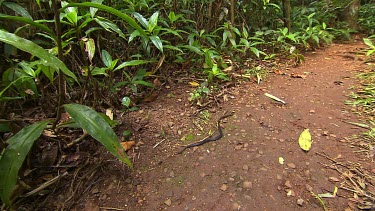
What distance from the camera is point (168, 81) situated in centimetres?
228

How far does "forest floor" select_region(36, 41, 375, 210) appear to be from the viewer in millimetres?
1257

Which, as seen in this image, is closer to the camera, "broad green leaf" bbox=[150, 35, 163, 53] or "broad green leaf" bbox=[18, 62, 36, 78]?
"broad green leaf" bbox=[18, 62, 36, 78]

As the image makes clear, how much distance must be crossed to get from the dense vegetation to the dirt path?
0.97 ft

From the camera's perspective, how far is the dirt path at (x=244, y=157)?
1261mm

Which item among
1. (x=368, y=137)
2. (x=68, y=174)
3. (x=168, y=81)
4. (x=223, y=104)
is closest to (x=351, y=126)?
(x=368, y=137)

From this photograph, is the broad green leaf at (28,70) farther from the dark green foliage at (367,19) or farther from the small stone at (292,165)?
the dark green foliage at (367,19)

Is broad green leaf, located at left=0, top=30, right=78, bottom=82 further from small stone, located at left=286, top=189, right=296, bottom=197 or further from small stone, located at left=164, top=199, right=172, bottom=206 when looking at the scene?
small stone, located at left=286, top=189, right=296, bottom=197

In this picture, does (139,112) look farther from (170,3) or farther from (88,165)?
(170,3)

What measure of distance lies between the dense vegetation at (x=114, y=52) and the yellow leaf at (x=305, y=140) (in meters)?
0.76

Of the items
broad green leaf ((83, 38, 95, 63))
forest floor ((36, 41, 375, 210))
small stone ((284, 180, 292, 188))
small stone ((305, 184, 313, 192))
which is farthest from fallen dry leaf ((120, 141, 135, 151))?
small stone ((305, 184, 313, 192))

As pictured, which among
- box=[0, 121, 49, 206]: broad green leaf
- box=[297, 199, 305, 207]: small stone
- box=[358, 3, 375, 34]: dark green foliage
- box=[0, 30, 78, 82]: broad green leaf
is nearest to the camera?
box=[0, 30, 78, 82]: broad green leaf

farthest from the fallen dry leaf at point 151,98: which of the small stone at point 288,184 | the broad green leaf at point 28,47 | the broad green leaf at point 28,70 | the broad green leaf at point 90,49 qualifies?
the small stone at point 288,184

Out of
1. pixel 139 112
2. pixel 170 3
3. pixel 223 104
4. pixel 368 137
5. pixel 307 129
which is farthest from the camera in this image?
pixel 170 3

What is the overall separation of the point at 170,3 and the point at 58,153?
182 centimetres
